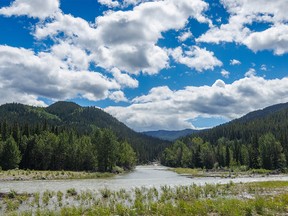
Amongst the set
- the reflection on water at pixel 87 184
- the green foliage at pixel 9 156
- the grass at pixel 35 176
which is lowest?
the reflection on water at pixel 87 184

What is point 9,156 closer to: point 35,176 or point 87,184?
point 35,176

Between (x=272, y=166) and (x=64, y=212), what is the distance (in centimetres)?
12337

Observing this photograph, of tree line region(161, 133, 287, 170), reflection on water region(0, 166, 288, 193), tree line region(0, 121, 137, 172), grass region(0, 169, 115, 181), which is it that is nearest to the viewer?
reflection on water region(0, 166, 288, 193)

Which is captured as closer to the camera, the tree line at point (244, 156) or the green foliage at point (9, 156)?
the green foliage at point (9, 156)

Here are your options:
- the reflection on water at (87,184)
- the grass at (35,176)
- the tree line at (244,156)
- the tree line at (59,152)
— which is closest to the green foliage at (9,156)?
the tree line at (59,152)

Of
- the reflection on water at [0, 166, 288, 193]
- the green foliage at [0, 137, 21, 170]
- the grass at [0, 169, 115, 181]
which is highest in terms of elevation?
the green foliage at [0, 137, 21, 170]

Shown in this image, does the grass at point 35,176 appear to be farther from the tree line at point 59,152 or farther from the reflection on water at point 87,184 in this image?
the tree line at point 59,152

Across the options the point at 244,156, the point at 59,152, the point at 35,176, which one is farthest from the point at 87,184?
the point at 244,156

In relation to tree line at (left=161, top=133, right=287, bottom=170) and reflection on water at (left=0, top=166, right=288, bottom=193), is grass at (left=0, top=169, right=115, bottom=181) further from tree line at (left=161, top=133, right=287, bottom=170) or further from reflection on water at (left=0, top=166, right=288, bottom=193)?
tree line at (left=161, top=133, right=287, bottom=170)

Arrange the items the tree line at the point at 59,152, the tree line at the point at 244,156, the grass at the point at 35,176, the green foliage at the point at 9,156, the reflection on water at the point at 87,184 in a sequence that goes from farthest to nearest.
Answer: the tree line at the point at 244,156, the tree line at the point at 59,152, the green foliage at the point at 9,156, the grass at the point at 35,176, the reflection on water at the point at 87,184

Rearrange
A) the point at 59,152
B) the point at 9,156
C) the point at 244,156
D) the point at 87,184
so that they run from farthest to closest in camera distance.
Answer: the point at 244,156 → the point at 59,152 → the point at 9,156 → the point at 87,184

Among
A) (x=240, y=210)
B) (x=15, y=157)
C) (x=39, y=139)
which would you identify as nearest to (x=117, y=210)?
(x=240, y=210)

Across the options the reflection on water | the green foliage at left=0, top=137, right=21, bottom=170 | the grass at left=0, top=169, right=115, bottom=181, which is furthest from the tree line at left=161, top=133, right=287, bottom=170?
the green foliage at left=0, top=137, right=21, bottom=170

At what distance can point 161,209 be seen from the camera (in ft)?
82.1
